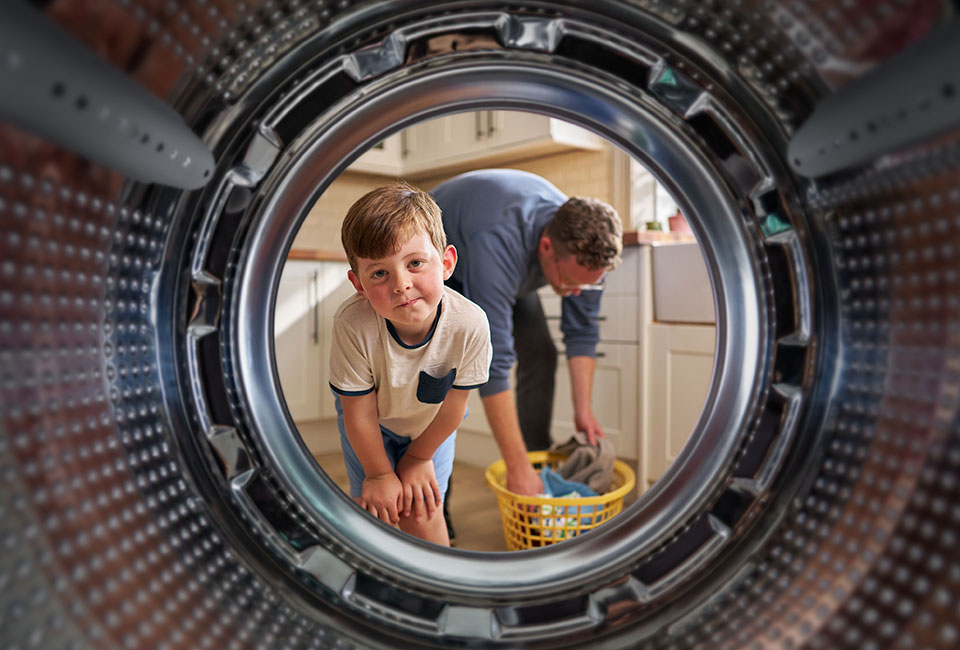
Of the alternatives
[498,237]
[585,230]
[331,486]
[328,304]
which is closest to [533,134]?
[585,230]

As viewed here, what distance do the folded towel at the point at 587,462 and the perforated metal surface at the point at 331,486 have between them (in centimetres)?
56

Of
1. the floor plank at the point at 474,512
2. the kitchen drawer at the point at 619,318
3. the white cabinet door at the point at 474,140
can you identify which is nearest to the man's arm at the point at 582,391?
the kitchen drawer at the point at 619,318

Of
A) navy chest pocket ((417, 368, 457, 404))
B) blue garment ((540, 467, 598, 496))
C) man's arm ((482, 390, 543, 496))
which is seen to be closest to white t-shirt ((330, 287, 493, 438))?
navy chest pocket ((417, 368, 457, 404))

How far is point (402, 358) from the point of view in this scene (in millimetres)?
690

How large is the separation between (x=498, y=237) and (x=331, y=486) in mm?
464

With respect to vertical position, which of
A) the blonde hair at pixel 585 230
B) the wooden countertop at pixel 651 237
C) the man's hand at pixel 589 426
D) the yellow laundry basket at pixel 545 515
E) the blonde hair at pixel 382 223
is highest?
the wooden countertop at pixel 651 237

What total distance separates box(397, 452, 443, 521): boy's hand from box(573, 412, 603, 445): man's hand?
568mm

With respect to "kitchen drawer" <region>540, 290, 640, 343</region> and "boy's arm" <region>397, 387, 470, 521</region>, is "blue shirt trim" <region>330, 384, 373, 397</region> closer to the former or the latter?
"boy's arm" <region>397, 387, 470, 521</region>

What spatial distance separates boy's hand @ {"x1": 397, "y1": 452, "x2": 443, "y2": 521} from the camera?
0.72 m

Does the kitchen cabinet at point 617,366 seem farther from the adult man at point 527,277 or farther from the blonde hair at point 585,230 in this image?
the blonde hair at point 585,230

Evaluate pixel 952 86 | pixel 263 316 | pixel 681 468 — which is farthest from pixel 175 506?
pixel 952 86

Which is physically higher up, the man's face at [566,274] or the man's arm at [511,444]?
the man's face at [566,274]

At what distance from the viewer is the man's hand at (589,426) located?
1.26 m

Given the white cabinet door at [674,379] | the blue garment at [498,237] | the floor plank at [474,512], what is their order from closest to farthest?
the blue garment at [498,237]
the floor plank at [474,512]
the white cabinet door at [674,379]
